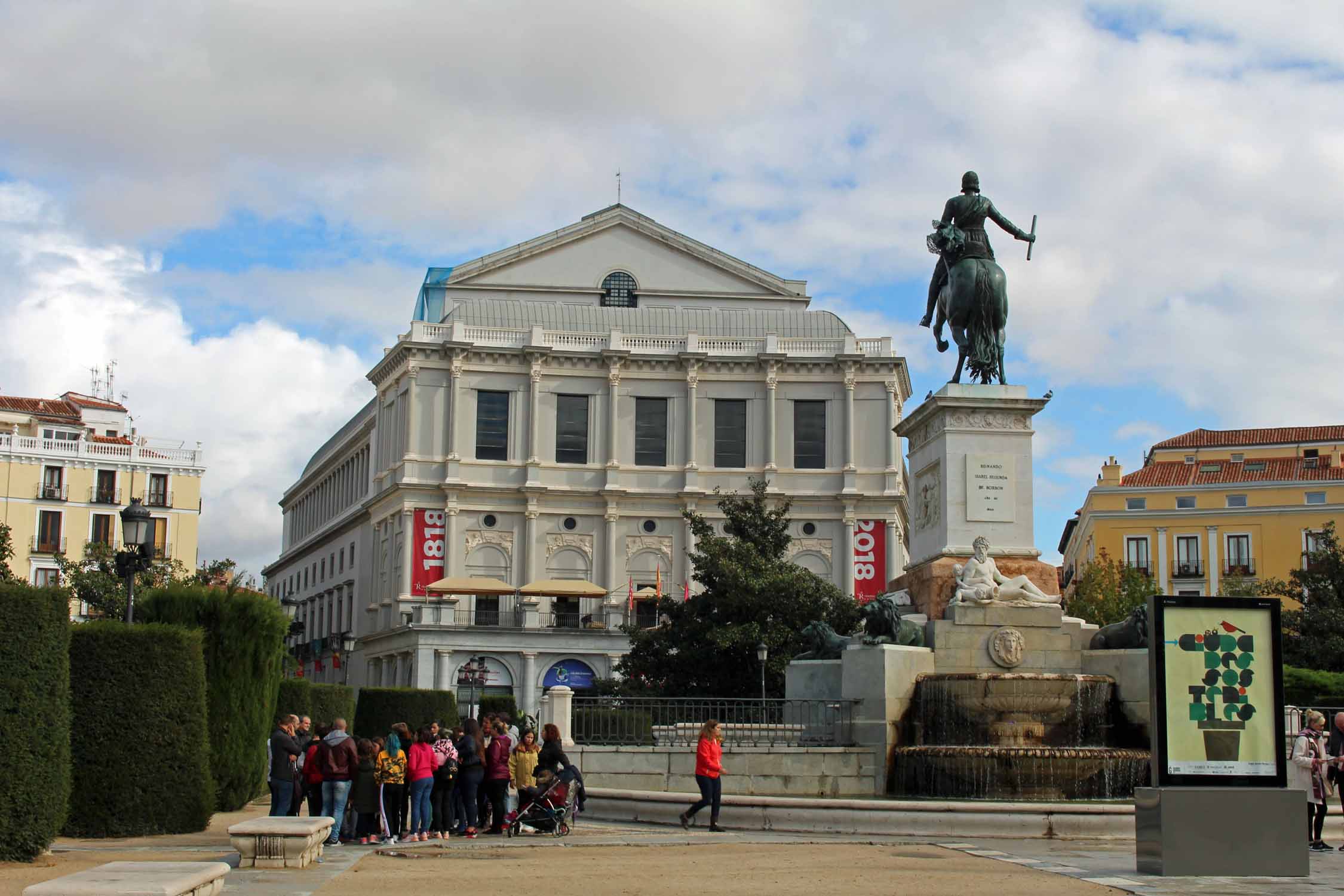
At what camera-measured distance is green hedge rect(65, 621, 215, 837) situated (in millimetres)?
17703

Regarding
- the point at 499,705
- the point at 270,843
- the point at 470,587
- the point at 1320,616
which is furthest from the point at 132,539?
the point at 470,587

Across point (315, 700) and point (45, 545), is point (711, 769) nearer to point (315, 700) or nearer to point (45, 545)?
point (315, 700)

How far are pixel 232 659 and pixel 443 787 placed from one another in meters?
6.01

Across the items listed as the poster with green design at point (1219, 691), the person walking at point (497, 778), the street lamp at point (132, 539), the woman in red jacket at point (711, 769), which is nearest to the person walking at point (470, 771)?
the person walking at point (497, 778)

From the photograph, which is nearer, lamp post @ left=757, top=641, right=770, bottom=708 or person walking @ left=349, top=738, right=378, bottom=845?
person walking @ left=349, top=738, right=378, bottom=845

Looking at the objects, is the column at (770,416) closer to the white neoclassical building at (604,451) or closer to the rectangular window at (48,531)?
the white neoclassical building at (604,451)

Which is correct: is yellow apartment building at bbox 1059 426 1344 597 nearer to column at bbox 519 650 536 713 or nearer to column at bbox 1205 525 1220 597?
column at bbox 1205 525 1220 597

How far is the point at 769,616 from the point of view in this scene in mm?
42969

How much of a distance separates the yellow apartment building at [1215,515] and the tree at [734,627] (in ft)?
105

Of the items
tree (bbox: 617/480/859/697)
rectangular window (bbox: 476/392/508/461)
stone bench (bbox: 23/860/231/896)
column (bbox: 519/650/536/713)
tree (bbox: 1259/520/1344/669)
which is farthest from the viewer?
rectangular window (bbox: 476/392/508/461)

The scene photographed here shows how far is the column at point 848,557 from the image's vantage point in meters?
73.9

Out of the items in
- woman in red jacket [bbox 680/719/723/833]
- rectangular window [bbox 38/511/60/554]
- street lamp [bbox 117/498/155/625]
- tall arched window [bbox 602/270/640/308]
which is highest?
tall arched window [bbox 602/270/640/308]

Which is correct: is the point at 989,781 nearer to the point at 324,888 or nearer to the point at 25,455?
the point at 324,888

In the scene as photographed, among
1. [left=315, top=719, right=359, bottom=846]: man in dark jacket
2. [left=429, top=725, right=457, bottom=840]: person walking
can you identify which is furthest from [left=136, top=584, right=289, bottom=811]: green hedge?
[left=315, top=719, right=359, bottom=846]: man in dark jacket
